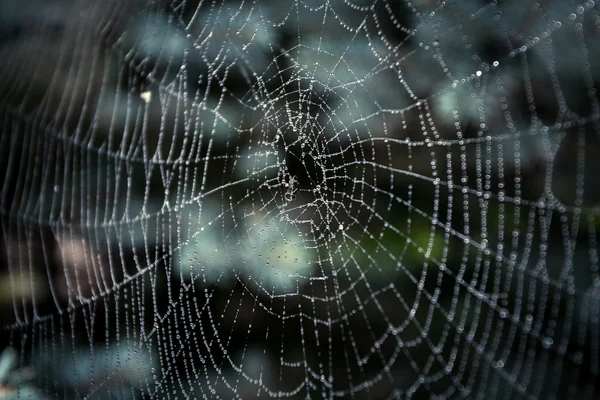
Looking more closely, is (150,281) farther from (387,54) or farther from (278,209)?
(387,54)

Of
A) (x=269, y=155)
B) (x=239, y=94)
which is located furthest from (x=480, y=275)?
(x=239, y=94)

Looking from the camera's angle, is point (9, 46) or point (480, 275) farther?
point (480, 275)

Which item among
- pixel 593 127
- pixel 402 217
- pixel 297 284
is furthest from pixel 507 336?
pixel 593 127

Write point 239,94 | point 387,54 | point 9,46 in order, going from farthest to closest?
point 239,94 < point 387,54 < point 9,46

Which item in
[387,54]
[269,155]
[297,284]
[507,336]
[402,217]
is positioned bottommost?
[507,336]

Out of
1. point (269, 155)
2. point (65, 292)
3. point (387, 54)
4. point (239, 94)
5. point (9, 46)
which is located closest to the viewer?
point (9, 46)

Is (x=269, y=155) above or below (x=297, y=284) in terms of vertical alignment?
above
